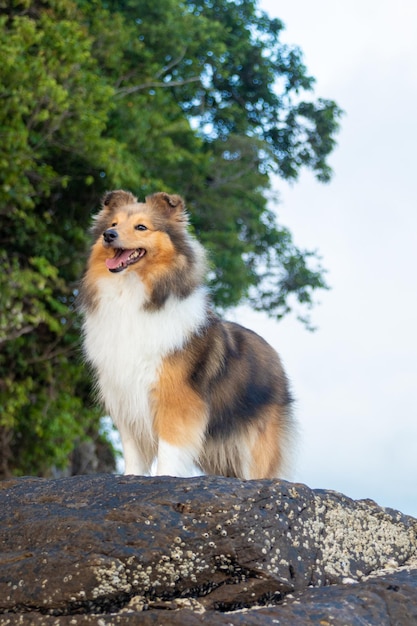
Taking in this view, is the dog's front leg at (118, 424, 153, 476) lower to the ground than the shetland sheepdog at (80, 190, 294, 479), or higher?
lower

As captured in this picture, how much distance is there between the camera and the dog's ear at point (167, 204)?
6.82 meters

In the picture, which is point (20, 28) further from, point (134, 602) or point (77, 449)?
point (134, 602)

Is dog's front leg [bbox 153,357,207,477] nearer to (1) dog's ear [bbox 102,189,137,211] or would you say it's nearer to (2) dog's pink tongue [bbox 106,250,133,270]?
(2) dog's pink tongue [bbox 106,250,133,270]

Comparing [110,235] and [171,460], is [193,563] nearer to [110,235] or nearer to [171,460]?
[171,460]

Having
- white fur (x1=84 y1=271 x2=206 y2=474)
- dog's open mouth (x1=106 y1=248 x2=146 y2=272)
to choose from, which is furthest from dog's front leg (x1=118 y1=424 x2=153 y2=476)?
dog's open mouth (x1=106 y1=248 x2=146 y2=272)

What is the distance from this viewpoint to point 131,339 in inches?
257

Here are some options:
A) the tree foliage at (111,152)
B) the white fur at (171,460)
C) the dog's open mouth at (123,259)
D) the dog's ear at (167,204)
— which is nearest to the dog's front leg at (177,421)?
the white fur at (171,460)

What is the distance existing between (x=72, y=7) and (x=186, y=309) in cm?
1130

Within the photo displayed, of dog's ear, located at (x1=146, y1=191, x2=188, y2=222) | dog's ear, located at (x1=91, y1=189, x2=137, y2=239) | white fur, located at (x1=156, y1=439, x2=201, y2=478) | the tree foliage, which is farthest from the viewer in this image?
the tree foliage

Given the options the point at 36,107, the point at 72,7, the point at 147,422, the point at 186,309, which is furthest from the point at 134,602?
the point at 72,7

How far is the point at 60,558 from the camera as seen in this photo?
12.8ft

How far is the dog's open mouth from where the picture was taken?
659cm

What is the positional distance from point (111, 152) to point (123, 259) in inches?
369

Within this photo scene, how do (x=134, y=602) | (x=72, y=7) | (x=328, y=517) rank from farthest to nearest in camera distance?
(x=72, y=7) < (x=328, y=517) < (x=134, y=602)
